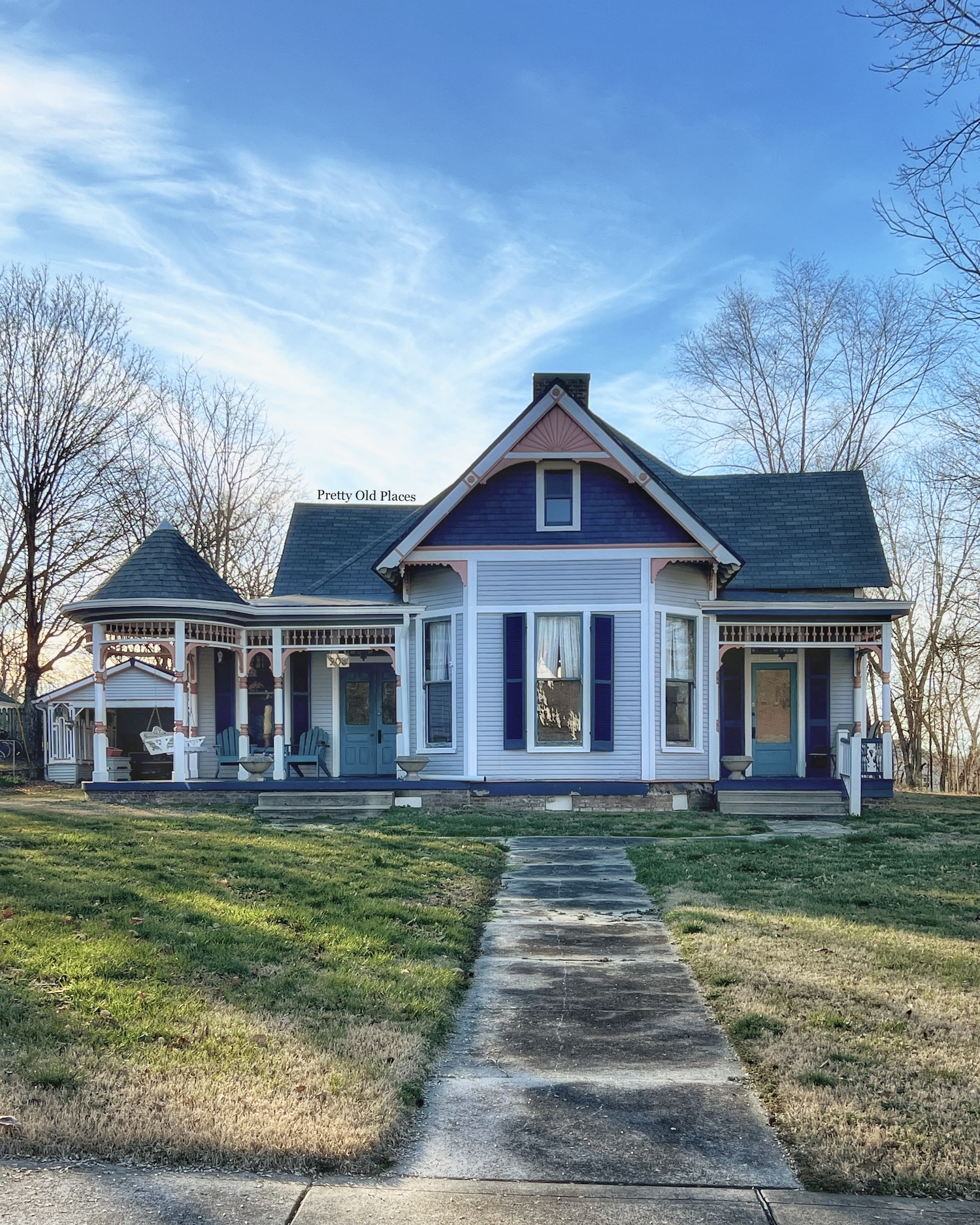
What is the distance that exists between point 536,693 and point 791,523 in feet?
23.9

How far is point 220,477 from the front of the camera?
39.5 metres

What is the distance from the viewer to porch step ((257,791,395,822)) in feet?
56.4

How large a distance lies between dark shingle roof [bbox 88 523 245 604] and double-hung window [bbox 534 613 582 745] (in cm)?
548

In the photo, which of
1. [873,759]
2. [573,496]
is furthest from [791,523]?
[573,496]

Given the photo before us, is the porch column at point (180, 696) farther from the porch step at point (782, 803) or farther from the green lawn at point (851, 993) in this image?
the green lawn at point (851, 993)

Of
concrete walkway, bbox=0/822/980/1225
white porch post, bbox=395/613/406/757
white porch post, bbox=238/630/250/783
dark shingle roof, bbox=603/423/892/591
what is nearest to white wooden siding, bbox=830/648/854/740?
dark shingle roof, bbox=603/423/892/591

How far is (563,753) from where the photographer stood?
18.0 metres

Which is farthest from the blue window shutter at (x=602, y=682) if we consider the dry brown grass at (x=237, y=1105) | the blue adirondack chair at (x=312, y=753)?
the dry brown grass at (x=237, y=1105)

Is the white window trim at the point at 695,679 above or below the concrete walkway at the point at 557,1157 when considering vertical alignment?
above

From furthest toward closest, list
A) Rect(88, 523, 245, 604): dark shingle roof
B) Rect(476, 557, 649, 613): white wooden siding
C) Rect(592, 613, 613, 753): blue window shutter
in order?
Rect(88, 523, 245, 604): dark shingle roof
Rect(476, 557, 649, 613): white wooden siding
Rect(592, 613, 613, 753): blue window shutter

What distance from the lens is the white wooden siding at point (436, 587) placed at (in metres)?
18.6

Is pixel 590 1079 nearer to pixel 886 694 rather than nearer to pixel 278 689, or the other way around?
pixel 886 694

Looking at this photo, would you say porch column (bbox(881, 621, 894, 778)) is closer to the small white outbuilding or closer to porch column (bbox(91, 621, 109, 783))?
porch column (bbox(91, 621, 109, 783))

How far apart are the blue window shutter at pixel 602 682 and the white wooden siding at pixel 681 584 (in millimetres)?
1069
